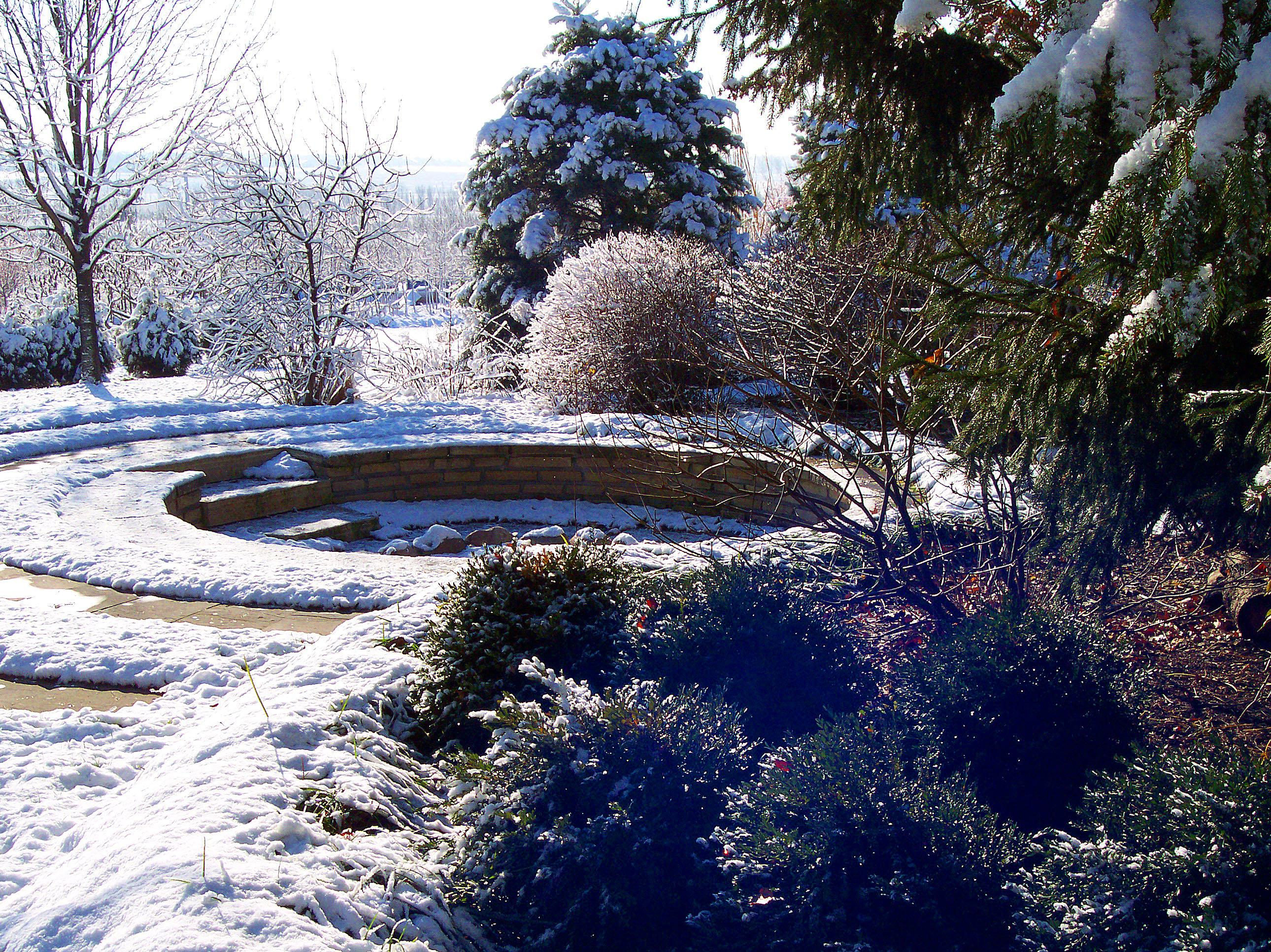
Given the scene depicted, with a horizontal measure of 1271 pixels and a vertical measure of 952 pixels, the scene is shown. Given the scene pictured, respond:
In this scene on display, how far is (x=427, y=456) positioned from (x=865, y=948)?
6.26 meters

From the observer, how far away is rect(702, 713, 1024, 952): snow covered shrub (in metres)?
1.66

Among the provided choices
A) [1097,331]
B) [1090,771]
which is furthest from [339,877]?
[1097,331]

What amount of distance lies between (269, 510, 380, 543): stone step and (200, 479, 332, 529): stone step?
0.29 m

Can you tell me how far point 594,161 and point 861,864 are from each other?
535 inches

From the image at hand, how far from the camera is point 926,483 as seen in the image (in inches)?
217

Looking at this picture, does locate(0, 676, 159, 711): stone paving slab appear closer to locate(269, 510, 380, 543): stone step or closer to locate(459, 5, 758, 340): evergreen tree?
locate(269, 510, 380, 543): stone step

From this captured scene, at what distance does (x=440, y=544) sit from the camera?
624 cm

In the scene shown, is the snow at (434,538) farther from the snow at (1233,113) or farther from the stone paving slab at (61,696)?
the snow at (1233,113)

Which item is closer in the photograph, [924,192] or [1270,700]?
[1270,700]

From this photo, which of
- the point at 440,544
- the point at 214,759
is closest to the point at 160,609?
the point at 214,759

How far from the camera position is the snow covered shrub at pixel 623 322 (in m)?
9.09

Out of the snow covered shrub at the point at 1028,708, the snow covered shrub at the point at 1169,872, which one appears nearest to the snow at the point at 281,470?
the snow covered shrub at the point at 1028,708

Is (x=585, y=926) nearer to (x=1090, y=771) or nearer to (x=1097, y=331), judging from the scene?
(x=1090, y=771)

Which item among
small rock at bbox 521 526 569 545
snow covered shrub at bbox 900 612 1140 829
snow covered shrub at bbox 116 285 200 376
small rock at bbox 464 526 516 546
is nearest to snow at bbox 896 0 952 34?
snow covered shrub at bbox 900 612 1140 829
